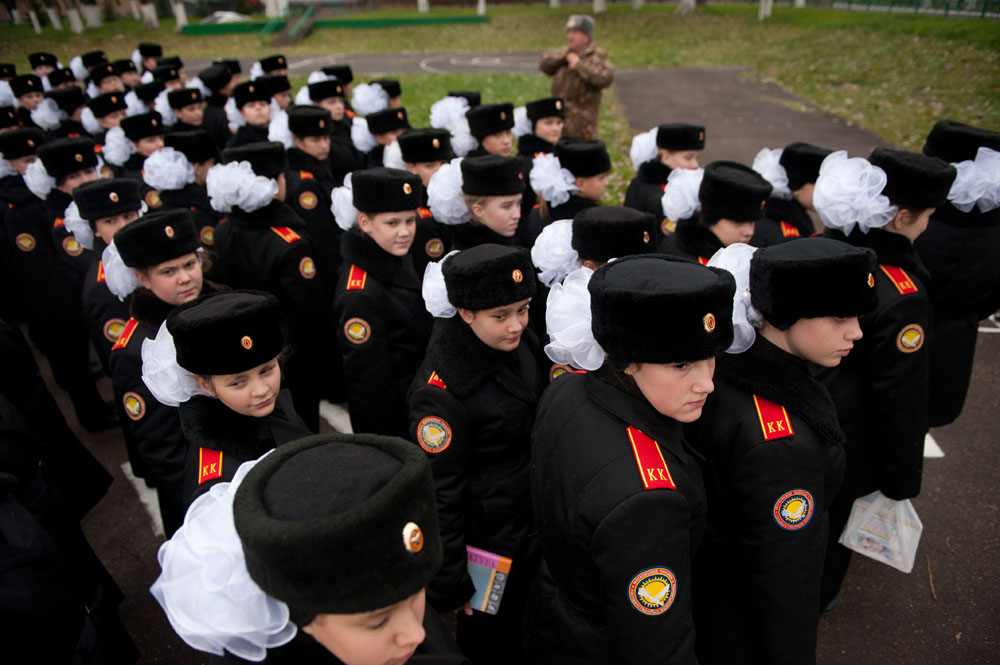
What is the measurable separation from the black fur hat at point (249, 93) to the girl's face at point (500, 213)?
15.4ft

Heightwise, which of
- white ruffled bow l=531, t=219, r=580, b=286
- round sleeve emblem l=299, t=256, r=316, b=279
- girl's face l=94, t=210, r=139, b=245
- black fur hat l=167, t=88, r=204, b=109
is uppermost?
black fur hat l=167, t=88, r=204, b=109

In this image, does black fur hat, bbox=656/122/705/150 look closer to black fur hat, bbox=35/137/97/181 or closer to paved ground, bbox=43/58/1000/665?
paved ground, bbox=43/58/1000/665

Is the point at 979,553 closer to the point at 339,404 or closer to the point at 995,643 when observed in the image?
the point at 995,643

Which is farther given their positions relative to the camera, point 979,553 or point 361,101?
point 361,101

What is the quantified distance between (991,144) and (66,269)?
693 cm

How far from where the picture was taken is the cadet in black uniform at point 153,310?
2.97m

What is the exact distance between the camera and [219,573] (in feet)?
4.40

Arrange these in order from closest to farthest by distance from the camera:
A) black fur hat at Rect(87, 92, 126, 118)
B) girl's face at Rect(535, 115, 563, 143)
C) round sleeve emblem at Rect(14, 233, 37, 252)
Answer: round sleeve emblem at Rect(14, 233, 37, 252) → girl's face at Rect(535, 115, 563, 143) → black fur hat at Rect(87, 92, 126, 118)

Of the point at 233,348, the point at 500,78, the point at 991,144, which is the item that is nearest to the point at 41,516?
the point at 233,348

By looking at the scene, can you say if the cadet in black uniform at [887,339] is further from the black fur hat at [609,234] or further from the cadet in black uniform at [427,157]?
the cadet in black uniform at [427,157]

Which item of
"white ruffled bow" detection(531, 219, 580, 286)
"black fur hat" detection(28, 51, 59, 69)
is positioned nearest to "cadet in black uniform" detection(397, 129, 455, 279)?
"white ruffled bow" detection(531, 219, 580, 286)

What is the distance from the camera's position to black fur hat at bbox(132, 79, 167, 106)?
8.52 m

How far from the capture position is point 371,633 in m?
1.36

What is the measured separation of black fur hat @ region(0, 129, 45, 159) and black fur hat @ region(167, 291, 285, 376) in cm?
513
